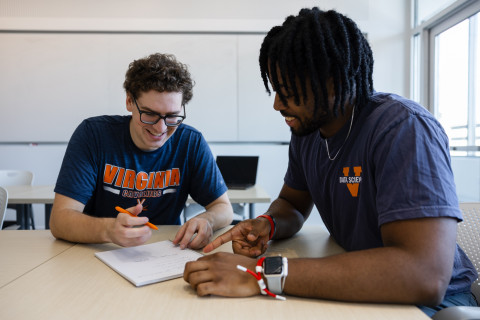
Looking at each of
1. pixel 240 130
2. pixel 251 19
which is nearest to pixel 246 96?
pixel 240 130

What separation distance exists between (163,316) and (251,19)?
4167 millimetres

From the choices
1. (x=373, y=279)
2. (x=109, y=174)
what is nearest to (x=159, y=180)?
(x=109, y=174)

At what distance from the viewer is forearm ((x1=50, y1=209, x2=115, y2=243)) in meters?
1.16

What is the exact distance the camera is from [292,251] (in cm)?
115

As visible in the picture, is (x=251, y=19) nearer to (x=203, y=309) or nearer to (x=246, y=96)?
(x=246, y=96)

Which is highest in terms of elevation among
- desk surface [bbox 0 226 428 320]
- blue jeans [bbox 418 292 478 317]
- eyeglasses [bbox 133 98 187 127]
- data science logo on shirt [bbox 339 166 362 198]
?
eyeglasses [bbox 133 98 187 127]

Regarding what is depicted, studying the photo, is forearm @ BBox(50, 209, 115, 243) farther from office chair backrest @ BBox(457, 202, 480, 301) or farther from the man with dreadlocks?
office chair backrest @ BBox(457, 202, 480, 301)

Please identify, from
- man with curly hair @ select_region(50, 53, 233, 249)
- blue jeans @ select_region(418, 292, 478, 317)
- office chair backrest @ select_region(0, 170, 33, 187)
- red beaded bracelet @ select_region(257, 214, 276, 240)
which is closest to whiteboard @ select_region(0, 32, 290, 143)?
office chair backrest @ select_region(0, 170, 33, 187)

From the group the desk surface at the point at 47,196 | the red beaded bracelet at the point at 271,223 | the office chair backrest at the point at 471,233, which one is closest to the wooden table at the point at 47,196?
the desk surface at the point at 47,196

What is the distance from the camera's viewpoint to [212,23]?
14.2ft

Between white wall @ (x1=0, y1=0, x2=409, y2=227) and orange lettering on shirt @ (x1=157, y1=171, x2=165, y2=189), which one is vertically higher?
white wall @ (x1=0, y1=0, x2=409, y2=227)

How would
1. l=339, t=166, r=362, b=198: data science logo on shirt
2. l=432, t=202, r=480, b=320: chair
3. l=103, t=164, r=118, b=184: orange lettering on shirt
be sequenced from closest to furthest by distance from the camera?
l=339, t=166, r=362, b=198: data science logo on shirt → l=432, t=202, r=480, b=320: chair → l=103, t=164, r=118, b=184: orange lettering on shirt

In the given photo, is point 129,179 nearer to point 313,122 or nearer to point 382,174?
point 313,122

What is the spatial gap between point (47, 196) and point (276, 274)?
2.35 m
